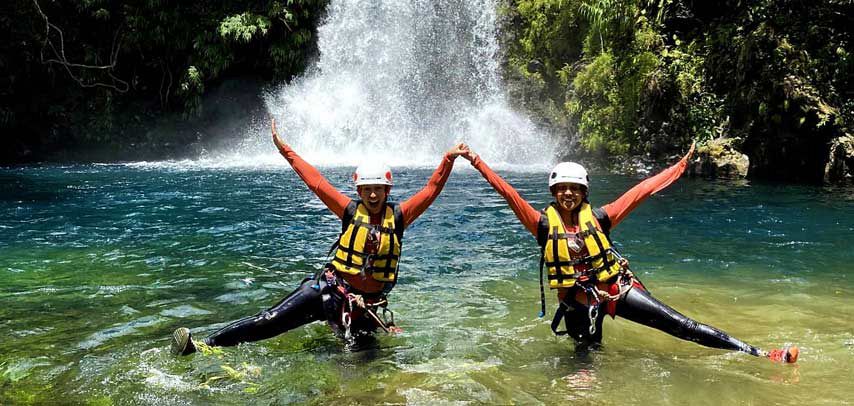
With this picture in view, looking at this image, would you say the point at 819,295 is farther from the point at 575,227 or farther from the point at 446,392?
the point at 446,392

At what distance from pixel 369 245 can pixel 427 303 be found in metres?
2.12

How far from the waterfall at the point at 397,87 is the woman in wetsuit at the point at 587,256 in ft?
59.8

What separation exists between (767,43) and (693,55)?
238 cm

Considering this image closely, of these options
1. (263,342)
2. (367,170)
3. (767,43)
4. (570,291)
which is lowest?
(263,342)

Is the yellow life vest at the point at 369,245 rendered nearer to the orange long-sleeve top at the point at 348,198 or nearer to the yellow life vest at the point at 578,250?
the orange long-sleeve top at the point at 348,198

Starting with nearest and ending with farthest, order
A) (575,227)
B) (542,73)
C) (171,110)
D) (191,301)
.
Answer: (575,227), (191,301), (542,73), (171,110)

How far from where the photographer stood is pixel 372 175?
5020 mm

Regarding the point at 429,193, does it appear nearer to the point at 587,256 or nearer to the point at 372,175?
the point at 372,175

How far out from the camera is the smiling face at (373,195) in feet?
16.6

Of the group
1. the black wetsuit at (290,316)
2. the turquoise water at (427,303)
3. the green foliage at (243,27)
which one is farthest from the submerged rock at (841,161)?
the green foliage at (243,27)

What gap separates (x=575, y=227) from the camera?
5043 millimetres

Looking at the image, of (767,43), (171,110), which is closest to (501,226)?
(767,43)

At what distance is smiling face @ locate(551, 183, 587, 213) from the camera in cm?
497

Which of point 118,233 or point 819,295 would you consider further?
point 118,233
